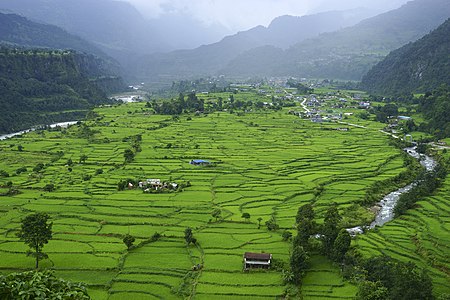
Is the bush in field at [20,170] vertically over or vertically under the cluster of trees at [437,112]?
under

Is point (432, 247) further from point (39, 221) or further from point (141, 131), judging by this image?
point (141, 131)

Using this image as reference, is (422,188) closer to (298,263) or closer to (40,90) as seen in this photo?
(298,263)

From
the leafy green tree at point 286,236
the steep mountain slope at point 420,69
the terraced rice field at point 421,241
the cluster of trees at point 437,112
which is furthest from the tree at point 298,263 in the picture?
the steep mountain slope at point 420,69

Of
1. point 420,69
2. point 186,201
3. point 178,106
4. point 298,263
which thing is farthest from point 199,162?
point 420,69

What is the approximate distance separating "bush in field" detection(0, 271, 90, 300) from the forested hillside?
91028 millimetres

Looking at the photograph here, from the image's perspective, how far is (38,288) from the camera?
14984 mm

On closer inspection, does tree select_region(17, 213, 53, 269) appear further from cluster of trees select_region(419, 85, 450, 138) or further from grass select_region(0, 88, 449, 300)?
cluster of trees select_region(419, 85, 450, 138)

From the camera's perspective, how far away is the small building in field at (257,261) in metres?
32.3

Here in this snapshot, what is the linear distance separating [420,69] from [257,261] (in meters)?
130

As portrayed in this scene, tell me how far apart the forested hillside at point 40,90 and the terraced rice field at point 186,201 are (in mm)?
27543

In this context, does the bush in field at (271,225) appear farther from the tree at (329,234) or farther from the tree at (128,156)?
the tree at (128,156)

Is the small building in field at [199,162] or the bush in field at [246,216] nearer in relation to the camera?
the bush in field at [246,216]

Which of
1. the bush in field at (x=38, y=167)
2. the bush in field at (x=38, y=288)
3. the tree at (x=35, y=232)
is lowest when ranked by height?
the bush in field at (x=38, y=167)

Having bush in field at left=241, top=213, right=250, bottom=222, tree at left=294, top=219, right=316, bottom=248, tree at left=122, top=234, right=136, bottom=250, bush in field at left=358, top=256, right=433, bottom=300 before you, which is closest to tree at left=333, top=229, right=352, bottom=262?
tree at left=294, top=219, right=316, bottom=248
